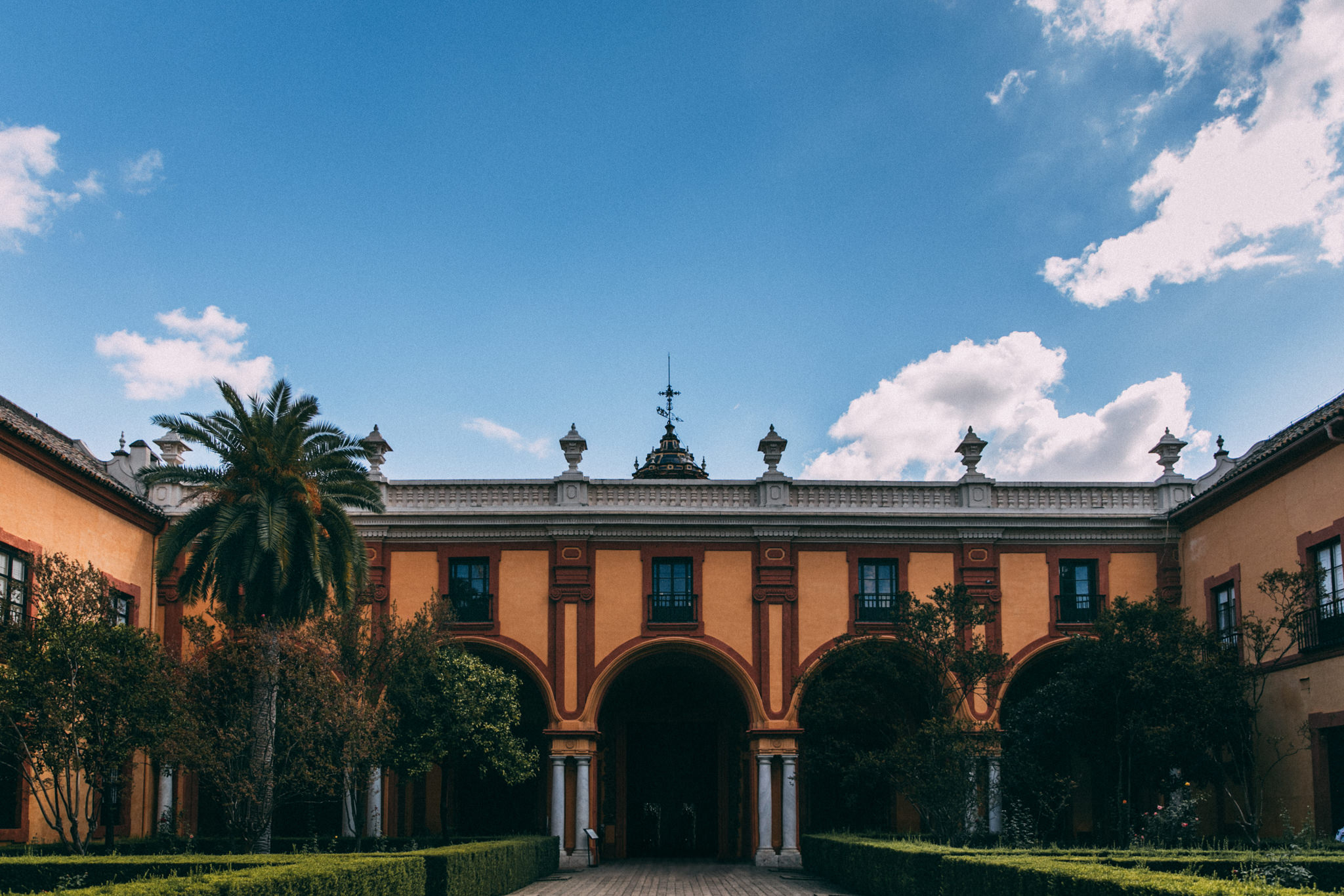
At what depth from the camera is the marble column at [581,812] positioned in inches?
1117

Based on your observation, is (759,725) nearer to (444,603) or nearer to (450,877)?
(444,603)

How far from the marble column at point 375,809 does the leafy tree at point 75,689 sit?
24.7 ft

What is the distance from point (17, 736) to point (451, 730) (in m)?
8.02

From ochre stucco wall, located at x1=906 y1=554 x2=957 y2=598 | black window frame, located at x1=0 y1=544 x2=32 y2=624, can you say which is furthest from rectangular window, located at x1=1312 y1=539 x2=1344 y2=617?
black window frame, located at x1=0 y1=544 x2=32 y2=624

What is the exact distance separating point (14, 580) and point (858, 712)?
55.9 feet

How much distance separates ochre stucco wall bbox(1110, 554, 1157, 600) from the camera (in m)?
29.8

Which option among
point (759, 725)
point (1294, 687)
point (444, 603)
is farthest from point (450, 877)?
point (1294, 687)

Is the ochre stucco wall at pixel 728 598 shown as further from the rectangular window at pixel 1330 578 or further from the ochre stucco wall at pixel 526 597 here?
the rectangular window at pixel 1330 578

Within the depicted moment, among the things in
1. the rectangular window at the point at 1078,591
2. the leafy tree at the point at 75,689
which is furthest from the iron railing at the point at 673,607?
the leafy tree at the point at 75,689

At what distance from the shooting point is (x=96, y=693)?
18.9 meters

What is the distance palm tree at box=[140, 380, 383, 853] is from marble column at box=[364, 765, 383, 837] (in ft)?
15.9

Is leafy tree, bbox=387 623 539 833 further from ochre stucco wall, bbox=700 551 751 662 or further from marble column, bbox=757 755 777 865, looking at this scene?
marble column, bbox=757 755 777 865

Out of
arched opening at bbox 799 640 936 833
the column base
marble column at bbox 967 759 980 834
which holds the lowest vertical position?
the column base

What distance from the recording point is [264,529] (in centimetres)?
2192
